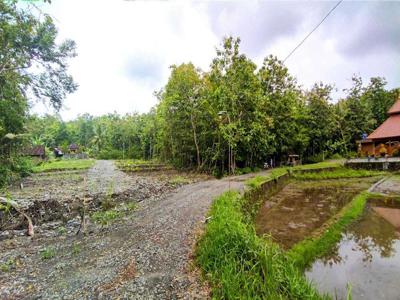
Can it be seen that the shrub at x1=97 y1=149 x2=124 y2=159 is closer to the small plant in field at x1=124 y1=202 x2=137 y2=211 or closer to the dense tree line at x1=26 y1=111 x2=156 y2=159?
the dense tree line at x1=26 y1=111 x2=156 y2=159

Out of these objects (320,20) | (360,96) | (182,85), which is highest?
(360,96)

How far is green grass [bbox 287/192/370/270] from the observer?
564 centimetres

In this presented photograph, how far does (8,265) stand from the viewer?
194 inches

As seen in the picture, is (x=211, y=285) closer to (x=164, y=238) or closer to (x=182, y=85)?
(x=164, y=238)

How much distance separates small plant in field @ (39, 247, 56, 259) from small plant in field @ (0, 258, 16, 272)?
480 millimetres

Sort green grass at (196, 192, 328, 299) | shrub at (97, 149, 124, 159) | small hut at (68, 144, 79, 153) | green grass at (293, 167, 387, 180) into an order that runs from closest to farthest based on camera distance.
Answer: green grass at (196, 192, 328, 299)
green grass at (293, 167, 387, 180)
shrub at (97, 149, 124, 159)
small hut at (68, 144, 79, 153)

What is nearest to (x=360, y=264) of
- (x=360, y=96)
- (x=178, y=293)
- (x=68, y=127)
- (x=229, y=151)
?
(x=178, y=293)

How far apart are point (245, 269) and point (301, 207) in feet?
22.6

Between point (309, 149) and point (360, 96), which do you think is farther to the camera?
point (360, 96)

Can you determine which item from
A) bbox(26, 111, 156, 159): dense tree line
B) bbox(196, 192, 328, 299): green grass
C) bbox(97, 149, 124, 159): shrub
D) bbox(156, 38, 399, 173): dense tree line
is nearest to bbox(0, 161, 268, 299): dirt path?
bbox(196, 192, 328, 299): green grass

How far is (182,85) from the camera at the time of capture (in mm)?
16578

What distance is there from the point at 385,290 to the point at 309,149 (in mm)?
21296

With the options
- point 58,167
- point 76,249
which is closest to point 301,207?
point 76,249

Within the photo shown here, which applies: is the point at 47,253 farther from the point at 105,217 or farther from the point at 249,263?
the point at 249,263
